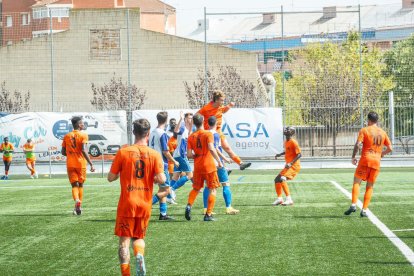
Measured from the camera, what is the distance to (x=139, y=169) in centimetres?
Result: 930

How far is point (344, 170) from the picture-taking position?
1444 inches

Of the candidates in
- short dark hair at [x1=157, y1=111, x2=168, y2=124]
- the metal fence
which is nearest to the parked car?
the metal fence

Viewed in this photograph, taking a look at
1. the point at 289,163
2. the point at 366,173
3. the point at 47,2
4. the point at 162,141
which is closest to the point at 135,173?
the point at 162,141

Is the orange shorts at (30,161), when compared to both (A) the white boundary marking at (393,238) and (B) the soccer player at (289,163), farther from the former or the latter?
(A) the white boundary marking at (393,238)

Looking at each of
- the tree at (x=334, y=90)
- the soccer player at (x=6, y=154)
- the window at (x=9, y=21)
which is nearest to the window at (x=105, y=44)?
the window at (x=9, y=21)

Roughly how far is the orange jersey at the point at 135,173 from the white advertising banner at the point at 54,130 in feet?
90.5

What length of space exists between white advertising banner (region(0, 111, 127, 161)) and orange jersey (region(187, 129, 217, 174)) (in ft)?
70.8

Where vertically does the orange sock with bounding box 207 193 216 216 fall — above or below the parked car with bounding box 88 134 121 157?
below

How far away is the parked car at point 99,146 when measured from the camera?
36750 mm

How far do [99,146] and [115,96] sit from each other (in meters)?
11.6

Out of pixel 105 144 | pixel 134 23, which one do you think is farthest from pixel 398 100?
pixel 134 23

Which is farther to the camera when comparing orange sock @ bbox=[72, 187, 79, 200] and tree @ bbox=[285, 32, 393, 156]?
tree @ bbox=[285, 32, 393, 156]

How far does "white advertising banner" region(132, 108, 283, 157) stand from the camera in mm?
36688

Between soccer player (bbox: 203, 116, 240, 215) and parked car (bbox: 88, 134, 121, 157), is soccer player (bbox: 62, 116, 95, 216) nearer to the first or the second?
soccer player (bbox: 203, 116, 240, 215)
